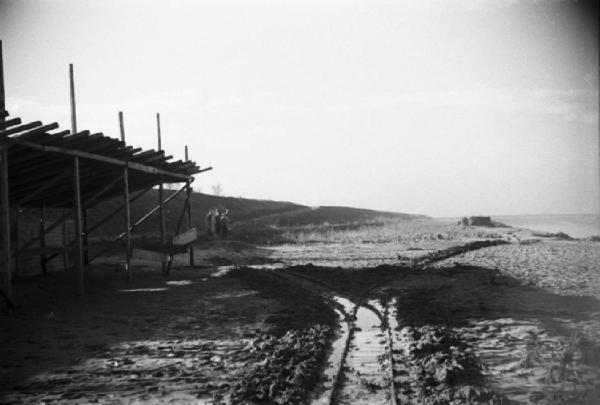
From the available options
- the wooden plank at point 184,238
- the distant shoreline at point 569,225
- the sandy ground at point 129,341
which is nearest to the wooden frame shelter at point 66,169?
the sandy ground at point 129,341

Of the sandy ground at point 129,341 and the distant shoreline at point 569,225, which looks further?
the distant shoreline at point 569,225

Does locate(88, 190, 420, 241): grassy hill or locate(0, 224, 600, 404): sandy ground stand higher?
locate(88, 190, 420, 241): grassy hill

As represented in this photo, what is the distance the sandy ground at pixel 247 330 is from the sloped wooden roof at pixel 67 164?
2505 mm

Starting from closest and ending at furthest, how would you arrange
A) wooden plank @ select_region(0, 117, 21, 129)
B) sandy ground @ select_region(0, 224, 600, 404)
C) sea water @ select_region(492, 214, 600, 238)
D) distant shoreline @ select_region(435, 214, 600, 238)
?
1. sandy ground @ select_region(0, 224, 600, 404)
2. wooden plank @ select_region(0, 117, 21, 129)
3. sea water @ select_region(492, 214, 600, 238)
4. distant shoreline @ select_region(435, 214, 600, 238)

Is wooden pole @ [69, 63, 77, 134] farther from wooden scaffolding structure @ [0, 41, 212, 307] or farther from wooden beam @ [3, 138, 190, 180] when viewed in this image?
wooden beam @ [3, 138, 190, 180]

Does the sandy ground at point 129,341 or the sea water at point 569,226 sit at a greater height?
the sea water at point 569,226

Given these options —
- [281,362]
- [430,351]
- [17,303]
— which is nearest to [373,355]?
[430,351]

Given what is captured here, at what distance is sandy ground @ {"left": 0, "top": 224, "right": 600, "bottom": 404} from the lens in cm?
586

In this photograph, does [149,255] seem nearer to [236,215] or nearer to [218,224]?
[218,224]

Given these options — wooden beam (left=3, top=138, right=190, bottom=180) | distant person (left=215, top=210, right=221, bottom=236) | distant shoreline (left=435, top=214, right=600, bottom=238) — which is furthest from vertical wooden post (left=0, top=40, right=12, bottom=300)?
distant shoreline (left=435, top=214, right=600, bottom=238)

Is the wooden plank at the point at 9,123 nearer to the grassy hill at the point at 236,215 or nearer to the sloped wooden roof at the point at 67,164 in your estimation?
the sloped wooden roof at the point at 67,164

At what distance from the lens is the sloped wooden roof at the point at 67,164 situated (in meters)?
10.3

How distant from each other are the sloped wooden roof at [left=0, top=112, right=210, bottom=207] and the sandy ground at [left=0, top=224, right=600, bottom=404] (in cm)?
250

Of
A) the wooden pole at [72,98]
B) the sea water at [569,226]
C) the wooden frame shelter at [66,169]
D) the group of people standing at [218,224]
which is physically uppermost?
the wooden pole at [72,98]
